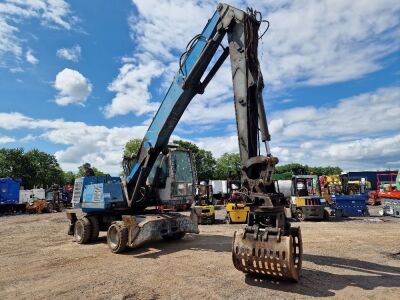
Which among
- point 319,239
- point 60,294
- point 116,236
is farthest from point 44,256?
point 319,239

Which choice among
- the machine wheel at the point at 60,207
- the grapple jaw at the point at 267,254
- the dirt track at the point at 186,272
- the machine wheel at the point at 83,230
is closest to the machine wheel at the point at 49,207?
the machine wheel at the point at 60,207

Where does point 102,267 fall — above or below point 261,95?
below

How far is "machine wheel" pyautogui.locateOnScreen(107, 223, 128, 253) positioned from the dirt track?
22 cm

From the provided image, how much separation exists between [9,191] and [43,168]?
2178 inches

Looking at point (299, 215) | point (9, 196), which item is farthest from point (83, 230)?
point (9, 196)

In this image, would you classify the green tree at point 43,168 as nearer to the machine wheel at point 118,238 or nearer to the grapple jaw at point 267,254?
the machine wheel at point 118,238

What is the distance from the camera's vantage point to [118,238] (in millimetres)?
10250

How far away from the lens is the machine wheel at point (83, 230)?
12125 millimetres

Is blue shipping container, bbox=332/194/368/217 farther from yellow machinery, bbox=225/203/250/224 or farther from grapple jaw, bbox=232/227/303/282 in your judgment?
grapple jaw, bbox=232/227/303/282

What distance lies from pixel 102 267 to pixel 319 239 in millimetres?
7469

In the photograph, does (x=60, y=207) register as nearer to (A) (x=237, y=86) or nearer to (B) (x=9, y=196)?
(B) (x=9, y=196)

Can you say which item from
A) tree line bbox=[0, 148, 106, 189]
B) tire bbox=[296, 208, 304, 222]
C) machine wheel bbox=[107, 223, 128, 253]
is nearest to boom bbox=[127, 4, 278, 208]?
machine wheel bbox=[107, 223, 128, 253]

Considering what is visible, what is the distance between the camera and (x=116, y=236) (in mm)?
10531

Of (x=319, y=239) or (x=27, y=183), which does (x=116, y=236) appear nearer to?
(x=319, y=239)
